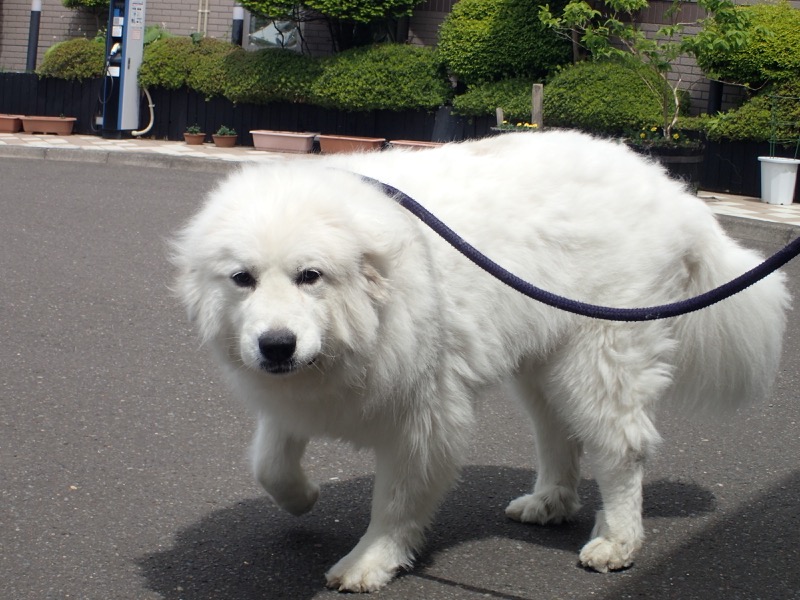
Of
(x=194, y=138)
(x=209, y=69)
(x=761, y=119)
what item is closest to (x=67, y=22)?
(x=209, y=69)

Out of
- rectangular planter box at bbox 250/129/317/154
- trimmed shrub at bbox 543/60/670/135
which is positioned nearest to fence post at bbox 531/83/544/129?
trimmed shrub at bbox 543/60/670/135

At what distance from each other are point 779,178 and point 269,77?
8.13 metres

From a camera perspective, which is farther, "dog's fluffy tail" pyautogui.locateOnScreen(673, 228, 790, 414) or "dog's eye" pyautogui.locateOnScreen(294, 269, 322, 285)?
"dog's fluffy tail" pyautogui.locateOnScreen(673, 228, 790, 414)

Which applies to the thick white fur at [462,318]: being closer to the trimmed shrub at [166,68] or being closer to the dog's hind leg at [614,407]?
the dog's hind leg at [614,407]

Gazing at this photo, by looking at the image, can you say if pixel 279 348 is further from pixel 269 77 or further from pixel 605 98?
pixel 269 77

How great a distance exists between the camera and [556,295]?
3449 mm

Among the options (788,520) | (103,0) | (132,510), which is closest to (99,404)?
(132,510)

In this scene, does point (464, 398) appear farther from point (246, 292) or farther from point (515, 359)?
point (246, 292)

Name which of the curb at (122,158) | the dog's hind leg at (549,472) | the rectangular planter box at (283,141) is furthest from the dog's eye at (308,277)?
the rectangular planter box at (283,141)

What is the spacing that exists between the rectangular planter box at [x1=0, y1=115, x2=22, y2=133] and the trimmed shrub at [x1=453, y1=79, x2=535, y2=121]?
7584 mm

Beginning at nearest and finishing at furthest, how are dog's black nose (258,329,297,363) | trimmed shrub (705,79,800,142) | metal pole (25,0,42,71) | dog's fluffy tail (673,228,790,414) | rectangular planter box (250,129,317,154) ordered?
dog's black nose (258,329,297,363), dog's fluffy tail (673,228,790,414), trimmed shrub (705,79,800,142), rectangular planter box (250,129,317,154), metal pole (25,0,42,71)

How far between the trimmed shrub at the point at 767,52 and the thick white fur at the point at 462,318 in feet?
33.8

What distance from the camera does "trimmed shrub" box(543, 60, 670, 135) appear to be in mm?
14094

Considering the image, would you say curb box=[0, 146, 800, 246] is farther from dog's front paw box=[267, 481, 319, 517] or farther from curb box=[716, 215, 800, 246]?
dog's front paw box=[267, 481, 319, 517]
